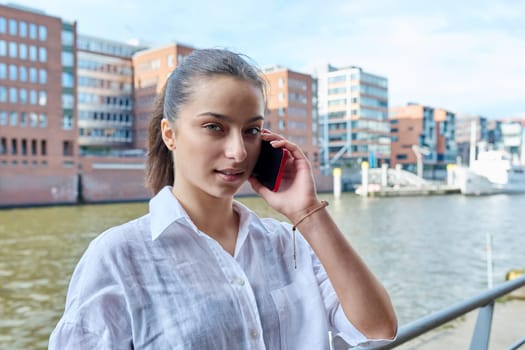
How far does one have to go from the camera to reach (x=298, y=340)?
1.28 meters

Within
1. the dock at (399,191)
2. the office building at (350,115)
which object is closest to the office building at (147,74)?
the dock at (399,191)

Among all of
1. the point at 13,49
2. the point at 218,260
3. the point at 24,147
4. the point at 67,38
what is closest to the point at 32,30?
the point at 13,49

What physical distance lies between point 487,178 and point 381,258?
51301 mm

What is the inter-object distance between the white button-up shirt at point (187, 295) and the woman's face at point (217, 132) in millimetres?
101

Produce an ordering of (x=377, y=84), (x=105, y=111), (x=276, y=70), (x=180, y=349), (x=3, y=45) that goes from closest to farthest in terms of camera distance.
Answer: (x=180, y=349)
(x=3, y=45)
(x=105, y=111)
(x=276, y=70)
(x=377, y=84)

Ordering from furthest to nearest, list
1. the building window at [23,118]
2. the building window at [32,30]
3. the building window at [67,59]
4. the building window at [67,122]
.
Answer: the building window at [67,59]
the building window at [67,122]
the building window at [32,30]
the building window at [23,118]

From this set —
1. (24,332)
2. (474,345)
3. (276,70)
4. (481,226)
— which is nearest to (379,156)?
(276,70)

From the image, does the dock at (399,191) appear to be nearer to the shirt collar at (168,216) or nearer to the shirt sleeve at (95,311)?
the shirt collar at (168,216)

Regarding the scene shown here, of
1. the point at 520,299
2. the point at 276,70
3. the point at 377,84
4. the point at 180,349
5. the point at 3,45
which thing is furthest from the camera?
the point at 377,84

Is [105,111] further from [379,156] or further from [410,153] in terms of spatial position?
[410,153]

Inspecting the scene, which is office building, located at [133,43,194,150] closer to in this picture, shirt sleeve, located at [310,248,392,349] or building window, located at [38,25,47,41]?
building window, located at [38,25,47,41]

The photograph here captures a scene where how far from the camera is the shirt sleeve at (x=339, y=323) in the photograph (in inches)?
52.1

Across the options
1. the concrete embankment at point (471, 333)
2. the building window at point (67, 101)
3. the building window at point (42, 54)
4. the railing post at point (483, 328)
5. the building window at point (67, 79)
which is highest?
the building window at point (42, 54)

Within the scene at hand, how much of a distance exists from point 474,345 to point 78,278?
183 centimetres
